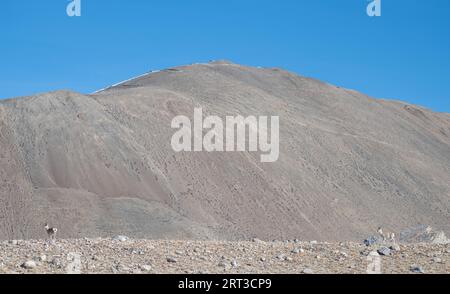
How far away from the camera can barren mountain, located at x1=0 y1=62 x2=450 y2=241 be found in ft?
91.2

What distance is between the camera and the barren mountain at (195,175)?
2781cm

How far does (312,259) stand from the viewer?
1061cm

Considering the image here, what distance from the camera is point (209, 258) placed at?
34.6ft

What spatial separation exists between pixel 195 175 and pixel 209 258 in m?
23.4

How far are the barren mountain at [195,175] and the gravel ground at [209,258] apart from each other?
1451 cm

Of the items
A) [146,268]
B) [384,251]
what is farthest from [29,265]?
[384,251]

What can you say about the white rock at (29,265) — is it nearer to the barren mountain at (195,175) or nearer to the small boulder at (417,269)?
the small boulder at (417,269)

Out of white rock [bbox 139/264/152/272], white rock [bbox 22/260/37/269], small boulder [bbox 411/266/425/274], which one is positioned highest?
white rock [bbox 22/260/37/269]

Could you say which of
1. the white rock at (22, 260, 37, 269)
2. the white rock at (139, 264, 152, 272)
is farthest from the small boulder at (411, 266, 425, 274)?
the white rock at (22, 260, 37, 269)

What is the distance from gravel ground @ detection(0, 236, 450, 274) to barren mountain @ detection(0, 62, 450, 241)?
571 inches

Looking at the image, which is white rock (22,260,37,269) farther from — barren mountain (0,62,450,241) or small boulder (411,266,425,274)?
barren mountain (0,62,450,241)

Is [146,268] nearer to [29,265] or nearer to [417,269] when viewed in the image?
[29,265]

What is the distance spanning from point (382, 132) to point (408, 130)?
593cm
